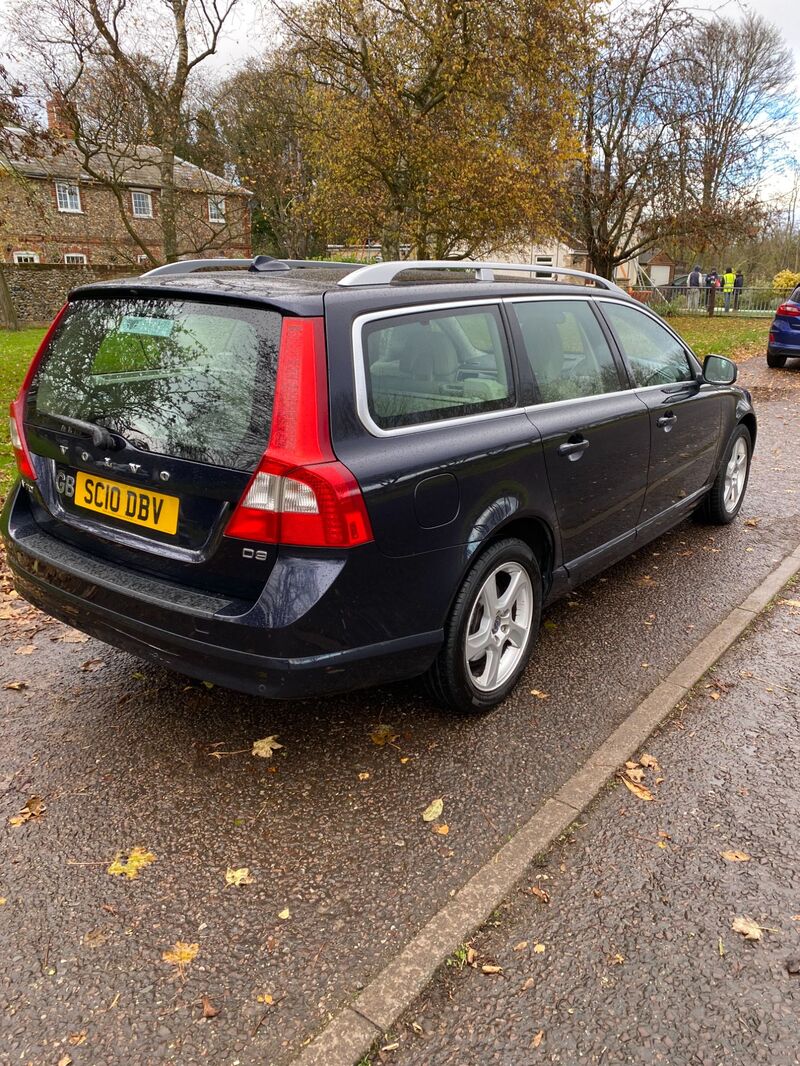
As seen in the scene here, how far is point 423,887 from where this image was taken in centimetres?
246

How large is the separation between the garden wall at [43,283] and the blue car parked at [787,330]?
69.9 ft

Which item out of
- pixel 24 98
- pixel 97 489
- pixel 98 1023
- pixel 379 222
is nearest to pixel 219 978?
pixel 98 1023

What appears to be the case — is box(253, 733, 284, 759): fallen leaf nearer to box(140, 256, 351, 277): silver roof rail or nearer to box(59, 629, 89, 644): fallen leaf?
box(59, 629, 89, 644): fallen leaf

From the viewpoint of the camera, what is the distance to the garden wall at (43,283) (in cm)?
2716

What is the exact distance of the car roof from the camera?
267cm

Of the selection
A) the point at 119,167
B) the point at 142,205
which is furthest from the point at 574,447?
the point at 142,205

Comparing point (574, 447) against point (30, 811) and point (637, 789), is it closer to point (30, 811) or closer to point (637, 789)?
point (637, 789)

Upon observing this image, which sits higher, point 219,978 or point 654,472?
point 654,472

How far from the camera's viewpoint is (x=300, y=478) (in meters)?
2.47

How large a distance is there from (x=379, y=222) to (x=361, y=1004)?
53.8ft

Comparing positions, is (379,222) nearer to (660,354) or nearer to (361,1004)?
(660,354)

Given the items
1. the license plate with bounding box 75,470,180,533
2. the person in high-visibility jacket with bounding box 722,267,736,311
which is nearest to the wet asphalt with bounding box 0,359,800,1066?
the license plate with bounding box 75,470,180,533

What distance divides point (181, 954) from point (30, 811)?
959 millimetres

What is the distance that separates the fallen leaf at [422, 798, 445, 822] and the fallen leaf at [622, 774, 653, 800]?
2.40 ft
